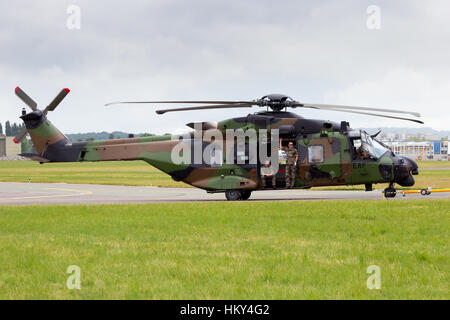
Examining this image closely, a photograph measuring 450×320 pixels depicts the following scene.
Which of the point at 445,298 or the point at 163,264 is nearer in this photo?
the point at 445,298


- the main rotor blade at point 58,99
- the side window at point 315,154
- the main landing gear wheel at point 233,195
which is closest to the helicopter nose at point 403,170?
the side window at point 315,154

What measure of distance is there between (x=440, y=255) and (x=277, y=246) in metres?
2.96

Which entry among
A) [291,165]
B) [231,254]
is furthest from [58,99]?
[231,254]

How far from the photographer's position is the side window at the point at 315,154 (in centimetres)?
2114

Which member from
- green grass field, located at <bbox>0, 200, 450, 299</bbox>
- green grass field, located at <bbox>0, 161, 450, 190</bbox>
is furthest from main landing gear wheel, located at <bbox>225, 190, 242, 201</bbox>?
green grass field, located at <bbox>0, 161, 450, 190</bbox>

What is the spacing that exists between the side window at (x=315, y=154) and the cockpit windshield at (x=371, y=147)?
1768 millimetres

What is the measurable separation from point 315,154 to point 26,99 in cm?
1411

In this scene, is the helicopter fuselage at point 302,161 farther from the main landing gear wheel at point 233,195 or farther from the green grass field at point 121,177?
the green grass field at point 121,177

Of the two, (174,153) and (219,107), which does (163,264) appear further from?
(174,153)

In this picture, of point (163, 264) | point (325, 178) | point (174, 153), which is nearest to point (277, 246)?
point (163, 264)

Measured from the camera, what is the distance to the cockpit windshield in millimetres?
20891

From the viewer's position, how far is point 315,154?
21188 mm
